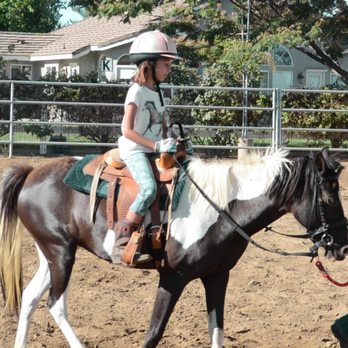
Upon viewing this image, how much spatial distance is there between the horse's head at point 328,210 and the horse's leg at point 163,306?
0.86 meters

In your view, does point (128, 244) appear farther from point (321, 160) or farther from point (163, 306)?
point (321, 160)

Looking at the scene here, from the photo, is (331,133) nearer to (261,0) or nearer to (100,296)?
(261,0)

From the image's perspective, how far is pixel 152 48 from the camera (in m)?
4.75

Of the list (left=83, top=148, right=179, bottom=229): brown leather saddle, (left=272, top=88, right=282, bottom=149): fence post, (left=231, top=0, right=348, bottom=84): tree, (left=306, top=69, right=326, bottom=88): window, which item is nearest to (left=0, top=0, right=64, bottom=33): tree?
(left=306, top=69, right=326, bottom=88): window

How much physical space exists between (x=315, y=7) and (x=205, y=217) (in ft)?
44.6

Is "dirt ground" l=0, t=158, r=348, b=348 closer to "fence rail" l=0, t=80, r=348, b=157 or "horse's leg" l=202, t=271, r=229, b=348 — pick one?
"horse's leg" l=202, t=271, r=229, b=348

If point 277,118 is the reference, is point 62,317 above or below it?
below

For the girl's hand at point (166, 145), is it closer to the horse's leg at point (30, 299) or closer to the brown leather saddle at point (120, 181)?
the brown leather saddle at point (120, 181)

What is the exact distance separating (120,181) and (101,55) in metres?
24.3

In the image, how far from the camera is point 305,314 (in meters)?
6.49

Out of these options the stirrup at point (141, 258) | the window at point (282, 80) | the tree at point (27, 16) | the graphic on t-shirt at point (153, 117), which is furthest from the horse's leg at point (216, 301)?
the tree at point (27, 16)

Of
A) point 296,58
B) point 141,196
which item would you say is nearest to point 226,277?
point 141,196

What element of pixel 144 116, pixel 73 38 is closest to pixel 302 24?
pixel 144 116

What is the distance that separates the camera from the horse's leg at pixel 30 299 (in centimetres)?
521
